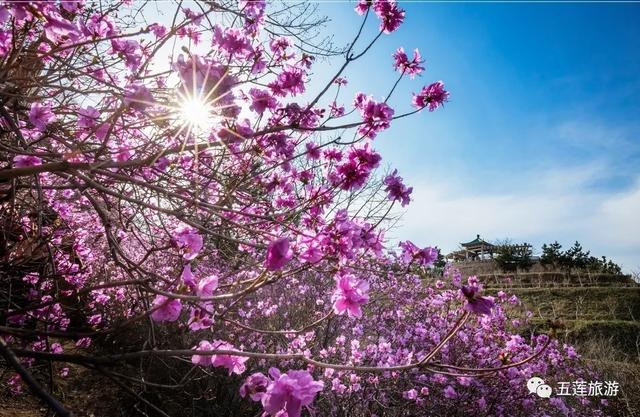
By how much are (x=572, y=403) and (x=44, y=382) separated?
7.96 meters

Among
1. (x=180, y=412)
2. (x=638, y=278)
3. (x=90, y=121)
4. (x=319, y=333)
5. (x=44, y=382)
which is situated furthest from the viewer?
(x=638, y=278)

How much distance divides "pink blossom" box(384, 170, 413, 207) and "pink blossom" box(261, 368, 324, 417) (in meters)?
1.56

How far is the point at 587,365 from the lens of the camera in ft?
24.5

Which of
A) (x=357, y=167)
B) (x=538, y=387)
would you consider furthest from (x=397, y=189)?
(x=538, y=387)

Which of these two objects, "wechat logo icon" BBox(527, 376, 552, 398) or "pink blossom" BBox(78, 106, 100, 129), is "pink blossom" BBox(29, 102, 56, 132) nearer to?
"pink blossom" BBox(78, 106, 100, 129)

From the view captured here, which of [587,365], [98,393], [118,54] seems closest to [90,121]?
[118,54]

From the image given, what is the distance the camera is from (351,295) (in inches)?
69.2

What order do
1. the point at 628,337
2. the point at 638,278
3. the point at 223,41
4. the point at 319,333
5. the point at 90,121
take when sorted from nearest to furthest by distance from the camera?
the point at 223,41
the point at 90,121
the point at 319,333
the point at 628,337
the point at 638,278

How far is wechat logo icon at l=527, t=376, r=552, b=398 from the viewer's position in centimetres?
410

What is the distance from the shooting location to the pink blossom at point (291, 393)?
128 centimetres

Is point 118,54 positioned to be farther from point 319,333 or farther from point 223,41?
point 319,333

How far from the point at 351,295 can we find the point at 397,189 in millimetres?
1080

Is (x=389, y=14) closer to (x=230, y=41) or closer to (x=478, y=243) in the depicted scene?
(x=230, y=41)

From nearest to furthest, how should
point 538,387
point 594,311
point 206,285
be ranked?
point 206,285
point 538,387
point 594,311
